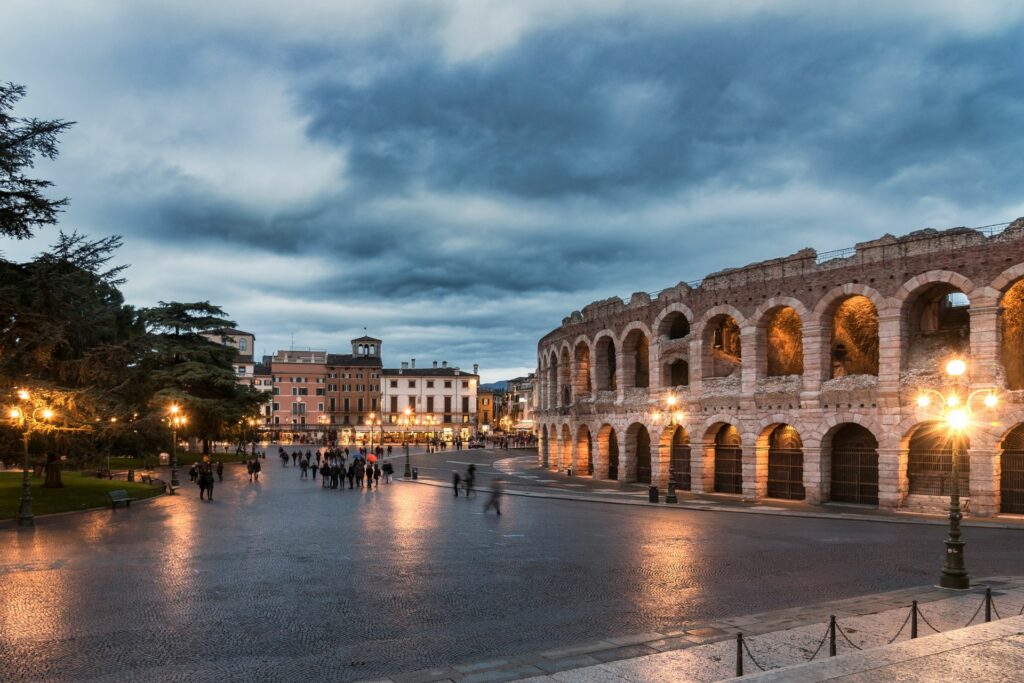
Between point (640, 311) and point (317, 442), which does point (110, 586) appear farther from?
point (317, 442)

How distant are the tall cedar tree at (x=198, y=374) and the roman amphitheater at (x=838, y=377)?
35.6 meters

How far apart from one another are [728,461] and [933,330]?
1280cm

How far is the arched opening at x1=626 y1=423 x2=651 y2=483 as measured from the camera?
48.3 m

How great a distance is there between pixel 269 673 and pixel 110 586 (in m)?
7.50

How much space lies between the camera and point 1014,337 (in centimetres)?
3375

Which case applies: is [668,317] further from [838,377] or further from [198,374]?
[198,374]

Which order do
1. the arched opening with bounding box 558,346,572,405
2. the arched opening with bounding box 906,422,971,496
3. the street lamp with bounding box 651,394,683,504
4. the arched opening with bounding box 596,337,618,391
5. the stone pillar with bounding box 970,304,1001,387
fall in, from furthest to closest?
the arched opening with bounding box 558,346,572,405 → the arched opening with bounding box 596,337,618,391 → the street lamp with bounding box 651,394,683,504 → the arched opening with bounding box 906,422,971,496 → the stone pillar with bounding box 970,304,1001,387

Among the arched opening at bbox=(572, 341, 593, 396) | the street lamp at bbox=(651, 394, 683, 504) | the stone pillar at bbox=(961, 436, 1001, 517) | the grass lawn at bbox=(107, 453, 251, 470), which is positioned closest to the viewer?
the stone pillar at bbox=(961, 436, 1001, 517)

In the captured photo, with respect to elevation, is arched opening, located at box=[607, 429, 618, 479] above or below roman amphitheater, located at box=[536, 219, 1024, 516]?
below

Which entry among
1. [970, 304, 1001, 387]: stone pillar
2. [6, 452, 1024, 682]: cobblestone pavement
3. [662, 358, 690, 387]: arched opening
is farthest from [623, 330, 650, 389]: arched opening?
[970, 304, 1001, 387]: stone pillar

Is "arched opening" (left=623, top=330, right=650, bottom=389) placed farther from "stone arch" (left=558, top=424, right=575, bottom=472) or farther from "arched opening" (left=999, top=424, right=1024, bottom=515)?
"arched opening" (left=999, top=424, right=1024, bottom=515)

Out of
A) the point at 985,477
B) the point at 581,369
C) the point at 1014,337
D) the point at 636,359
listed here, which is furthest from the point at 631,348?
the point at 985,477

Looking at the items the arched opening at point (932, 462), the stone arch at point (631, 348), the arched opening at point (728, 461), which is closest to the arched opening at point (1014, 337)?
Result: the arched opening at point (932, 462)

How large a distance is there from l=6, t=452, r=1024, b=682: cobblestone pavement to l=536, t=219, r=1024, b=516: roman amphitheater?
635 cm
